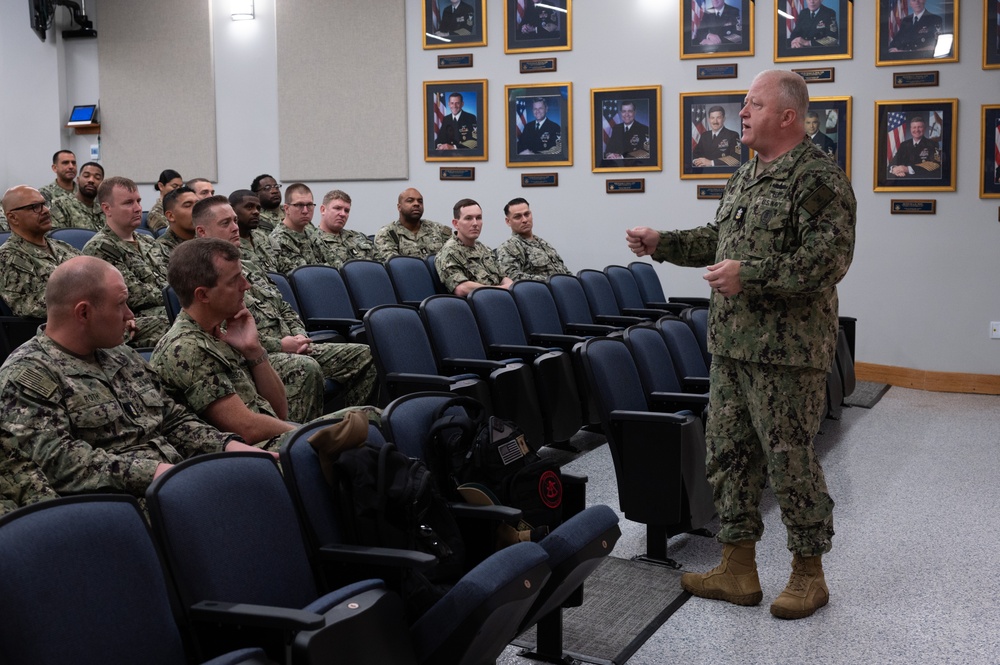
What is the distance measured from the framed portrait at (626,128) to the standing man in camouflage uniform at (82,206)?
171 inches

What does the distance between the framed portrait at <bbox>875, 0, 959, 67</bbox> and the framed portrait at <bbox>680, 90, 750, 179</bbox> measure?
111 centimetres

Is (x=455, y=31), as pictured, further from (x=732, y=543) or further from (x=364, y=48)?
(x=732, y=543)

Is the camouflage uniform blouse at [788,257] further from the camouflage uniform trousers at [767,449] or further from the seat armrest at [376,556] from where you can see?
the seat armrest at [376,556]

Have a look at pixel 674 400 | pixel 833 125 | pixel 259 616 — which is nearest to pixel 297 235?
pixel 674 400

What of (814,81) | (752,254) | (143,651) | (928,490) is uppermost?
(814,81)

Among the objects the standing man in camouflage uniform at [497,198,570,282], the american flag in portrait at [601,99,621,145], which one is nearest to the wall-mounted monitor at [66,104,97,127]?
the standing man in camouflage uniform at [497,198,570,282]

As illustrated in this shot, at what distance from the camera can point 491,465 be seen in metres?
2.61

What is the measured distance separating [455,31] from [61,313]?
270 inches

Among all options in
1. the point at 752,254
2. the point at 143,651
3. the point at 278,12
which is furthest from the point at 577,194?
the point at 143,651

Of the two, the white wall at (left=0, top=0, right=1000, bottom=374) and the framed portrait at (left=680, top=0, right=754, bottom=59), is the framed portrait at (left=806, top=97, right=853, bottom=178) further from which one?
the framed portrait at (left=680, top=0, right=754, bottom=59)

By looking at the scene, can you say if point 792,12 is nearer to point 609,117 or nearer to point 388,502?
point 609,117

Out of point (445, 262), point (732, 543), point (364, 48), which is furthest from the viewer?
point (364, 48)

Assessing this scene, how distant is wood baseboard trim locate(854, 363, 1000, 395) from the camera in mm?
7332

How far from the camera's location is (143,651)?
1741 millimetres
